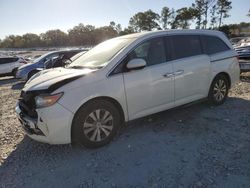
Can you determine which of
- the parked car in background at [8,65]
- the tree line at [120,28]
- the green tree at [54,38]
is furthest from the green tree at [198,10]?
the green tree at [54,38]

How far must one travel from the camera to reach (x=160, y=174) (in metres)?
3.38

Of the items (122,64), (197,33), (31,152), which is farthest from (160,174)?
(197,33)

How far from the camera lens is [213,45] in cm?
583

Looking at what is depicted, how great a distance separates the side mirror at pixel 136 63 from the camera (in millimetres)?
4242

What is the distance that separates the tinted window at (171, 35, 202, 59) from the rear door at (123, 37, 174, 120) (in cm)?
33

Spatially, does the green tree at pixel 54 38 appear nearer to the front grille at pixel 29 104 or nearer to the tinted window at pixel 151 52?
the tinted window at pixel 151 52

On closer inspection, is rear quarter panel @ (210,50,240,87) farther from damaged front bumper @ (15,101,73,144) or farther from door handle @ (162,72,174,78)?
damaged front bumper @ (15,101,73,144)

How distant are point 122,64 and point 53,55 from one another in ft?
31.4

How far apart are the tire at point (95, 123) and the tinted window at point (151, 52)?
1011 millimetres

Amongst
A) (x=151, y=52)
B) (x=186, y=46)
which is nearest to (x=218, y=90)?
(x=186, y=46)

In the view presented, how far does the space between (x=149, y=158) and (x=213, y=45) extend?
3259 mm

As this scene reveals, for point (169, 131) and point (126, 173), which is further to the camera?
point (169, 131)

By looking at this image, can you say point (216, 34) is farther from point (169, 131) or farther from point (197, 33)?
point (169, 131)

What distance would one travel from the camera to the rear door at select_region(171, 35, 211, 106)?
496cm
